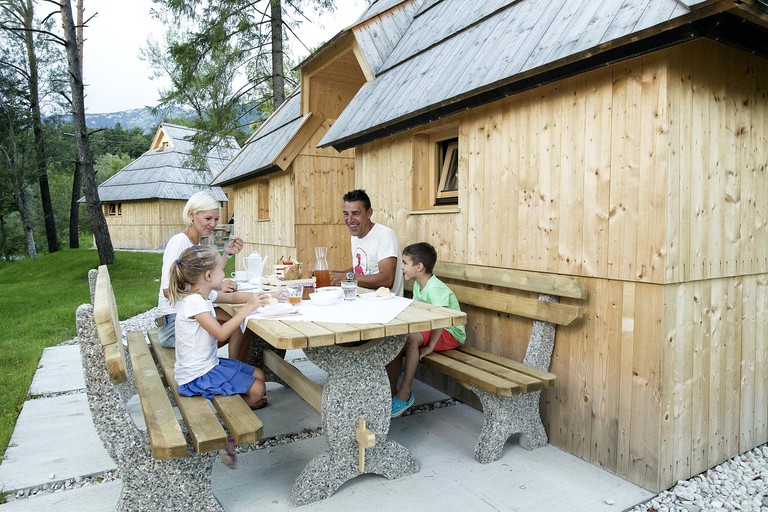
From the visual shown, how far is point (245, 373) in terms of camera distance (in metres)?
3.37

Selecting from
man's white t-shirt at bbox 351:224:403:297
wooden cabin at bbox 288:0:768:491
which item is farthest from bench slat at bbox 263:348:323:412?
wooden cabin at bbox 288:0:768:491

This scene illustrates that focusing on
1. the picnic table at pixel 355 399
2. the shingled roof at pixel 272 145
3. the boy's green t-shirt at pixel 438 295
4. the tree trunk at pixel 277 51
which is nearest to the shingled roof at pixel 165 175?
the tree trunk at pixel 277 51

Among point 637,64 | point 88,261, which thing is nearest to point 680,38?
point 637,64

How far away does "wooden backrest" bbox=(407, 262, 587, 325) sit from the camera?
11.5 feet

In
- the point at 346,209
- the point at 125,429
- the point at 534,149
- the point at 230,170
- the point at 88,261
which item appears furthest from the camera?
the point at 88,261

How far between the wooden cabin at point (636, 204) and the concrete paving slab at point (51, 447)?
3.28 m

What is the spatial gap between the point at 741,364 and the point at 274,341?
3.19 m

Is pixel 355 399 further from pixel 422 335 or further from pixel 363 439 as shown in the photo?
pixel 422 335

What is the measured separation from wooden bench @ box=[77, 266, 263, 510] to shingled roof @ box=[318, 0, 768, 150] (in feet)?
9.28

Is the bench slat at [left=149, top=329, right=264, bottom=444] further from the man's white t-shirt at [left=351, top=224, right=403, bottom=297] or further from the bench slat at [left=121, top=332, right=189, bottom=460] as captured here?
the man's white t-shirt at [left=351, top=224, right=403, bottom=297]

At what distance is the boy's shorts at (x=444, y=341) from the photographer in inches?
161

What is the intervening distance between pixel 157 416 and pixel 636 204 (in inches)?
117

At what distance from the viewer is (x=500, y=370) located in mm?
3596

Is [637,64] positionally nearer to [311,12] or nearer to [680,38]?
[680,38]
